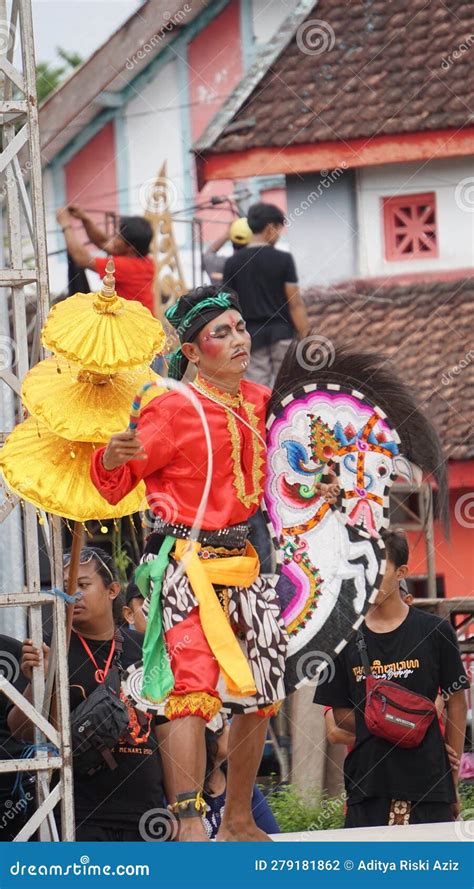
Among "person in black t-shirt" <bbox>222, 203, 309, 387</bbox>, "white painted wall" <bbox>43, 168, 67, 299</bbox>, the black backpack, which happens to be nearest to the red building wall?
"person in black t-shirt" <bbox>222, 203, 309, 387</bbox>

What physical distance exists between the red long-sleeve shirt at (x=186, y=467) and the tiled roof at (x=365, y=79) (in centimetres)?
567

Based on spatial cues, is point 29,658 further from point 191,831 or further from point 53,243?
point 53,243

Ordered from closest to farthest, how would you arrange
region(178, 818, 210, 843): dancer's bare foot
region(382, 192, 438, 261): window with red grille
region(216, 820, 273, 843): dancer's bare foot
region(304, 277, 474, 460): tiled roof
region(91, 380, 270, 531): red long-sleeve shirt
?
region(178, 818, 210, 843): dancer's bare foot → region(91, 380, 270, 531): red long-sleeve shirt → region(216, 820, 273, 843): dancer's bare foot → region(304, 277, 474, 460): tiled roof → region(382, 192, 438, 261): window with red grille

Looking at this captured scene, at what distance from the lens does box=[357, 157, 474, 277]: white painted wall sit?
10742 mm

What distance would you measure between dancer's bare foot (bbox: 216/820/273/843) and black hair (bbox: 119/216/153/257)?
3571mm

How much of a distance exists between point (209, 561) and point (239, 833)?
33.4 inches

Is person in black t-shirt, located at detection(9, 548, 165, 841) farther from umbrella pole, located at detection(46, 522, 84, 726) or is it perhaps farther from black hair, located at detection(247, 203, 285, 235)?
black hair, located at detection(247, 203, 285, 235)

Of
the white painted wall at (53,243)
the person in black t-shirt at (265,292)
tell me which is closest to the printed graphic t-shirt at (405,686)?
the person in black t-shirt at (265,292)

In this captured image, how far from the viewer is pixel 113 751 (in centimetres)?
594

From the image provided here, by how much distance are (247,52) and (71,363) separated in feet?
23.2

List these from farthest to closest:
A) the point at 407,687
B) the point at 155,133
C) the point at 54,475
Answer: the point at 155,133 < the point at 407,687 < the point at 54,475

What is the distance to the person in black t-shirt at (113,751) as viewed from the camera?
19.2 feet

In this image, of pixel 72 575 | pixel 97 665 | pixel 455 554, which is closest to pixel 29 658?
pixel 72 575
